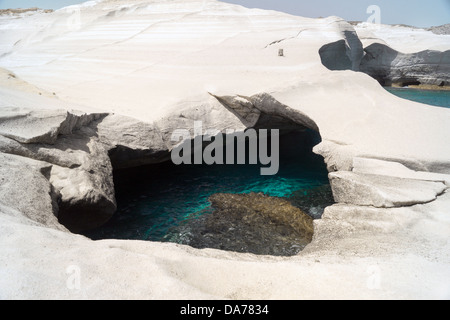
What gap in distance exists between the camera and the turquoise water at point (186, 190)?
5613 millimetres

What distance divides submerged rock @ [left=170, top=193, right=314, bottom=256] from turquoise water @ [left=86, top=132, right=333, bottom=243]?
0.23 meters

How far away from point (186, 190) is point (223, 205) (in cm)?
109

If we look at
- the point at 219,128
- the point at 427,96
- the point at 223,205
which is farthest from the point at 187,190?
the point at 427,96

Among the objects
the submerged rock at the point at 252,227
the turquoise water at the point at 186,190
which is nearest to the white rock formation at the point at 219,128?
the turquoise water at the point at 186,190

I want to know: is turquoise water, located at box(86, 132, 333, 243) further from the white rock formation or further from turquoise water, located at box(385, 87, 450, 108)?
turquoise water, located at box(385, 87, 450, 108)

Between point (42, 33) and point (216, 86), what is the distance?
13485mm

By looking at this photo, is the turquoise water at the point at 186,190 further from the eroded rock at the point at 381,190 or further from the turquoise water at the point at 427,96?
the turquoise water at the point at 427,96

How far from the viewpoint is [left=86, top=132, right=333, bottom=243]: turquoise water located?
5.61 meters

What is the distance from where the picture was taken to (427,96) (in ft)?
56.6

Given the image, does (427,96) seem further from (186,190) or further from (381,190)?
(381,190)

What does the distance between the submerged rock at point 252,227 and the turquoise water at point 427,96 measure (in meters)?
12.3

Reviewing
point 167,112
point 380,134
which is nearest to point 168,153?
point 167,112

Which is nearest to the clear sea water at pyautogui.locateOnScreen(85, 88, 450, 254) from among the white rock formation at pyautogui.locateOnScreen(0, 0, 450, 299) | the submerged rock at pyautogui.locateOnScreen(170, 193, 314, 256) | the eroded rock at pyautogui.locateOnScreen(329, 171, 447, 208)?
the submerged rock at pyautogui.locateOnScreen(170, 193, 314, 256)

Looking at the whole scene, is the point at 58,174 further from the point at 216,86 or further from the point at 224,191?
the point at 216,86
